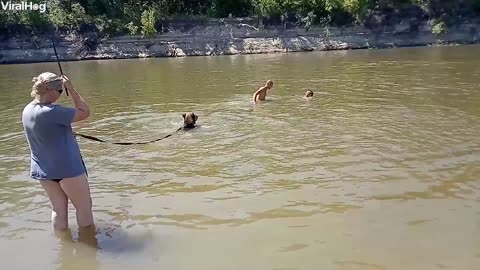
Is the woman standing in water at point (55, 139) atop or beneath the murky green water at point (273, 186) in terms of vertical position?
atop

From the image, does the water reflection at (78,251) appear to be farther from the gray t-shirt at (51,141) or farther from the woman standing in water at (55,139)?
the gray t-shirt at (51,141)

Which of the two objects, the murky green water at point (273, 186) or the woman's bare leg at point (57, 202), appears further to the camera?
the woman's bare leg at point (57, 202)

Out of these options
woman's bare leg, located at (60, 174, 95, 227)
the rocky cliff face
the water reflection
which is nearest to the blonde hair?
woman's bare leg, located at (60, 174, 95, 227)

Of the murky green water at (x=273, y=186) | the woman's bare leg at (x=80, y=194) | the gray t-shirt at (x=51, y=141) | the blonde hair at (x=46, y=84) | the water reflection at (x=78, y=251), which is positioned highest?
the blonde hair at (x=46, y=84)

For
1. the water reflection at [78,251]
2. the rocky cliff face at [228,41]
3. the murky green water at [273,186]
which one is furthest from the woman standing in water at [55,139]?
the rocky cliff face at [228,41]

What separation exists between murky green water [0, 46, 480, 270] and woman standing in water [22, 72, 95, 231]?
29.5 inches

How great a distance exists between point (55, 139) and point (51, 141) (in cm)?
5

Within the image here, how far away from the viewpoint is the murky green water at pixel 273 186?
607 centimetres

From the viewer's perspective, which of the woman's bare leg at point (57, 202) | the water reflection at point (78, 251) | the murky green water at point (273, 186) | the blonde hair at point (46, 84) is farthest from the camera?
the woman's bare leg at point (57, 202)

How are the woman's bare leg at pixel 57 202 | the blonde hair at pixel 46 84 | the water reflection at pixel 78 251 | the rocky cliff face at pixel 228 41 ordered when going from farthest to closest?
the rocky cliff face at pixel 228 41
the woman's bare leg at pixel 57 202
the water reflection at pixel 78 251
the blonde hair at pixel 46 84

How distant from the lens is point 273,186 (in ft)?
27.9

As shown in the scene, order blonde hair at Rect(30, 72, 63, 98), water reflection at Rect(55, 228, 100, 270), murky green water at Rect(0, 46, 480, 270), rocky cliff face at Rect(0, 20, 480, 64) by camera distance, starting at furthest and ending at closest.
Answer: rocky cliff face at Rect(0, 20, 480, 64), murky green water at Rect(0, 46, 480, 270), water reflection at Rect(55, 228, 100, 270), blonde hair at Rect(30, 72, 63, 98)

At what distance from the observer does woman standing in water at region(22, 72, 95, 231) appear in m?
5.86

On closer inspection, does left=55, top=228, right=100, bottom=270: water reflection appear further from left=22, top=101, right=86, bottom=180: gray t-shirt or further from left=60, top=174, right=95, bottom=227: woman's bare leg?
left=22, top=101, right=86, bottom=180: gray t-shirt
